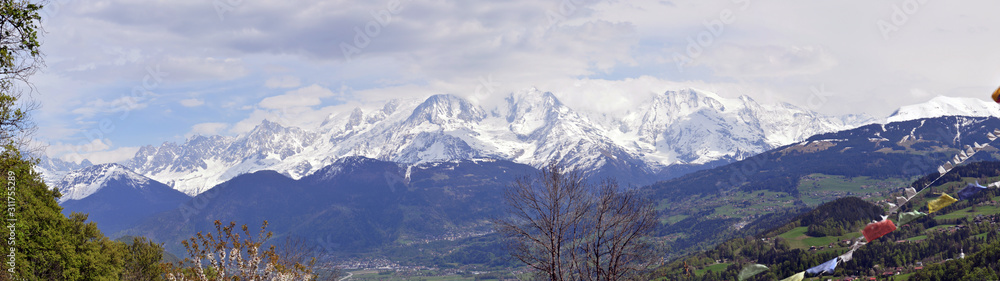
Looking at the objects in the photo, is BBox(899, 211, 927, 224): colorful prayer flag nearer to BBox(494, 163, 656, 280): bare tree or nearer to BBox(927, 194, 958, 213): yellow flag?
BBox(927, 194, 958, 213): yellow flag

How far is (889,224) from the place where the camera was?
873 centimetres

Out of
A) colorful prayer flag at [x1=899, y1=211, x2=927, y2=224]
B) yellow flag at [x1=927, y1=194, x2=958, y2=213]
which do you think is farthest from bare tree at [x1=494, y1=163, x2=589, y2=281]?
yellow flag at [x1=927, y1=194, x2=958, y2=213]

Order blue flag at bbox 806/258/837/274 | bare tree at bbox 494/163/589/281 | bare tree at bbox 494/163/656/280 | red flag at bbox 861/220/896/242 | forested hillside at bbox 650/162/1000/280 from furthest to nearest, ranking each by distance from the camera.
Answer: forested hillside at bbox 650/162/1000/280, bare tree at bbox 494/163/589/281, bare tree at bbox 494/163/656/280, blue flag at bbox 806/258/837/274, red flag at bbox 861/220/896/242

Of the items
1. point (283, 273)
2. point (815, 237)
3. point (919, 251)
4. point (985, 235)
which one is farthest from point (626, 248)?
point (815, 237)

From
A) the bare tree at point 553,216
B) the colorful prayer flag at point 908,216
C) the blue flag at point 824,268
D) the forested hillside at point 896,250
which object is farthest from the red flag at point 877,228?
the forested hillside at point 896,250

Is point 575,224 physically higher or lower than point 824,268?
higher

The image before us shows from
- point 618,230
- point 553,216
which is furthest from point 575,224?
point 618,230

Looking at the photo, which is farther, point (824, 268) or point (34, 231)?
point (34, 231)

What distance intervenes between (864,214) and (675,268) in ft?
221

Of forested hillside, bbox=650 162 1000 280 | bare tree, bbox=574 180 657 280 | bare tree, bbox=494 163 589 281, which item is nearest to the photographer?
bare tree, bbox=574 180 657 280

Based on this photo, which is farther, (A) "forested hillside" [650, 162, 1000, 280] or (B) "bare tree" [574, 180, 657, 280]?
(A) "forested hillside" [650, 162, 1000, 280]

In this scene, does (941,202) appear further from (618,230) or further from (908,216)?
(618,230)

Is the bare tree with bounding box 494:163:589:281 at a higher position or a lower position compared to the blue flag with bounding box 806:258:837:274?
higher

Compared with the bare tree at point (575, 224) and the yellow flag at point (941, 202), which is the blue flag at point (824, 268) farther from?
the bare tree at point (575, 224)
